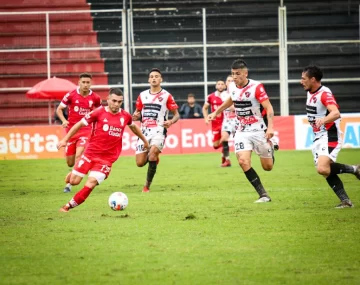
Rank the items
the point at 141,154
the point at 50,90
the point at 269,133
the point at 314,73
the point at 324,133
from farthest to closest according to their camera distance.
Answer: the point at 50,90 < the point at 141,154 < the point at 269,133 < the point at 324,133 < the point at 314,73

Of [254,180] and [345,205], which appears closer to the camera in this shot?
[345,205]

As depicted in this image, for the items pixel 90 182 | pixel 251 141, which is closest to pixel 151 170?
pixel 251 141

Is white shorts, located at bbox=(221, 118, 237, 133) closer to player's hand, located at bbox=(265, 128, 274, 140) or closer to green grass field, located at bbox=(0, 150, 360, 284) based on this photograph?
green grass field, located at bbox=(0, 150, 360, 284)

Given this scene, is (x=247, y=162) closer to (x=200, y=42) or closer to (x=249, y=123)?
(x=249, y=123)

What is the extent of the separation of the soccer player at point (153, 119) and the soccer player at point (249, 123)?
2.76 m

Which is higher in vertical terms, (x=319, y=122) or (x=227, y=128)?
(x=319, y=122)

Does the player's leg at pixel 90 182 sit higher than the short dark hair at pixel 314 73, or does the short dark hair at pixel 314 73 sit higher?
the short dark hair at pixel 314 73

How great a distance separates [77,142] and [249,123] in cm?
491

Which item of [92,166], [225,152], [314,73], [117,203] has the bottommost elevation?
[117,203]

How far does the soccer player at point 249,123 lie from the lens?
14031mm

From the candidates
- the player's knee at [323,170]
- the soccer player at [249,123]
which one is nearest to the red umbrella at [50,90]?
the soccer player at [249,123]

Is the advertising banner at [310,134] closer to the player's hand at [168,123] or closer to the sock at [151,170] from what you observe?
the player's hand at [168,123]

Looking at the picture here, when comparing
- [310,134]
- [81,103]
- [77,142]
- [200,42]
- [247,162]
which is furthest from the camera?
[200,42]

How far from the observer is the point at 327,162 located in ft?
42.1
